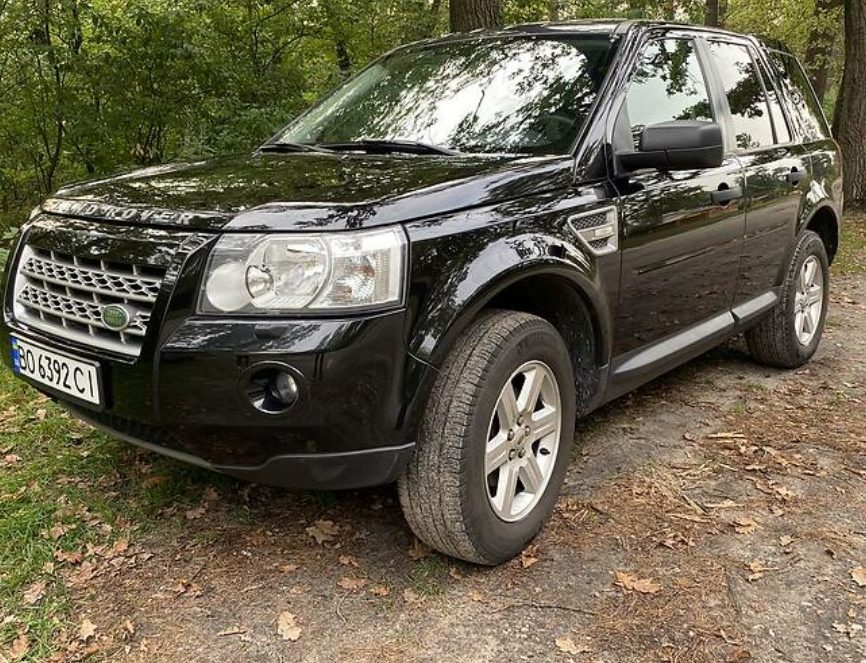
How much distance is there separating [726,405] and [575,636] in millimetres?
2196

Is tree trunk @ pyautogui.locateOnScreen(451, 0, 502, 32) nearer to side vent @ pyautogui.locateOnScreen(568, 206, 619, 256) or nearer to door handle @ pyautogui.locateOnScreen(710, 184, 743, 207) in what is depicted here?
door handle @ pyautogui.locateOnScreen(710, 184, 743, 207)

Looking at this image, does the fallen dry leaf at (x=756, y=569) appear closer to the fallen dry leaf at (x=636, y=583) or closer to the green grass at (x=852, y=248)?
the fallen dry leaf at (x=636, y=583)

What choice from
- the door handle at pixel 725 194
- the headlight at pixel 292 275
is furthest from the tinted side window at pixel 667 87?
the headlight at pixel 292 275

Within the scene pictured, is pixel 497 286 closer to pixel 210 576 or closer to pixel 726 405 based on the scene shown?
pixel 210 576

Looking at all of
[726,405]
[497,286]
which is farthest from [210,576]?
[726,405]

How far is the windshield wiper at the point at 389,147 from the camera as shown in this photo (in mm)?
2850

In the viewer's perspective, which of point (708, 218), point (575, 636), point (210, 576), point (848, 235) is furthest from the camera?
point (848, 235)

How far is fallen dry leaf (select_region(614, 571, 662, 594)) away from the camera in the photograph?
2.43m

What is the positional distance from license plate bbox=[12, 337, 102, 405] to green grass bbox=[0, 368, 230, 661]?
58 centimetres

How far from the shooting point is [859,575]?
251cm

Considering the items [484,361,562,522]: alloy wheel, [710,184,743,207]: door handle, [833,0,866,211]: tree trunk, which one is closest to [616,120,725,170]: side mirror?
[710,184,743,207]: door handle

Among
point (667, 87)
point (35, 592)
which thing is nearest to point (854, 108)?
point (667, 87)

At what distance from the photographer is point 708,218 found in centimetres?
345

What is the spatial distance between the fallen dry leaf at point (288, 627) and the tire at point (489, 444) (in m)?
0.44
